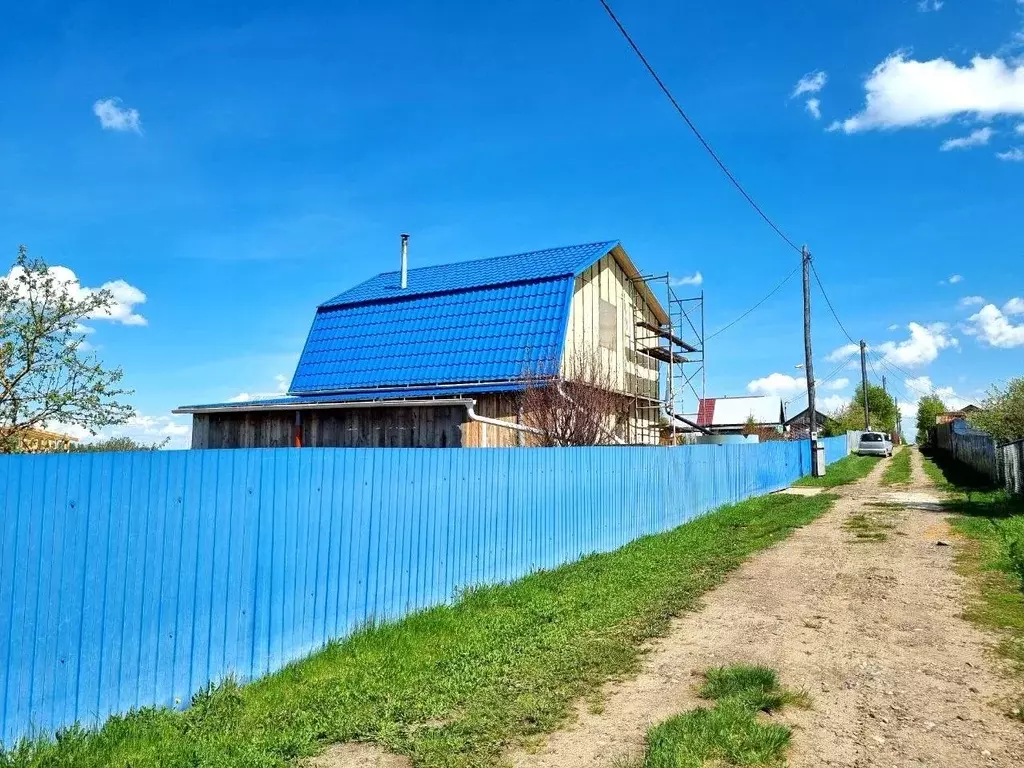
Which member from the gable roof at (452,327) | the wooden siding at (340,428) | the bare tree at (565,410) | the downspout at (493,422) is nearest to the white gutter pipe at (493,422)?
the downspout at (493,422)

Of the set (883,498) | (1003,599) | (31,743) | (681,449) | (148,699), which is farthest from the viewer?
(883,498)

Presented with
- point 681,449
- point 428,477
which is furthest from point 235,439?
point 428,477

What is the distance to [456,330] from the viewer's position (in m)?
19.7

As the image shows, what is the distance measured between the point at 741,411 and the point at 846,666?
56.5m

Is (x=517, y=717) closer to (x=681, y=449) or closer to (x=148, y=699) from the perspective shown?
(x=148, y=699)

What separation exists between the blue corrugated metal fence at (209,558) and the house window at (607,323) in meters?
12.9

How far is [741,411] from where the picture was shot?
59469mm

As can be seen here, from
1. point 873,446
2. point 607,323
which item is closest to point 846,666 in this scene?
point 607,323

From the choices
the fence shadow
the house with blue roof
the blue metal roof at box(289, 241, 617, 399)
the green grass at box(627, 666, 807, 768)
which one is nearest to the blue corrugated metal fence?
the green grass at box(627, 666, 807, 768)

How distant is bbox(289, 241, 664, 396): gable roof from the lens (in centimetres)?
1819

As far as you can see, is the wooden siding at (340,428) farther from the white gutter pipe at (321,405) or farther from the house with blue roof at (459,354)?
the white gutter pipe at (321,405)

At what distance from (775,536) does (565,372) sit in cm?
697

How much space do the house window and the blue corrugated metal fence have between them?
12.9 m

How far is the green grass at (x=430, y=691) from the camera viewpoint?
3.85m
